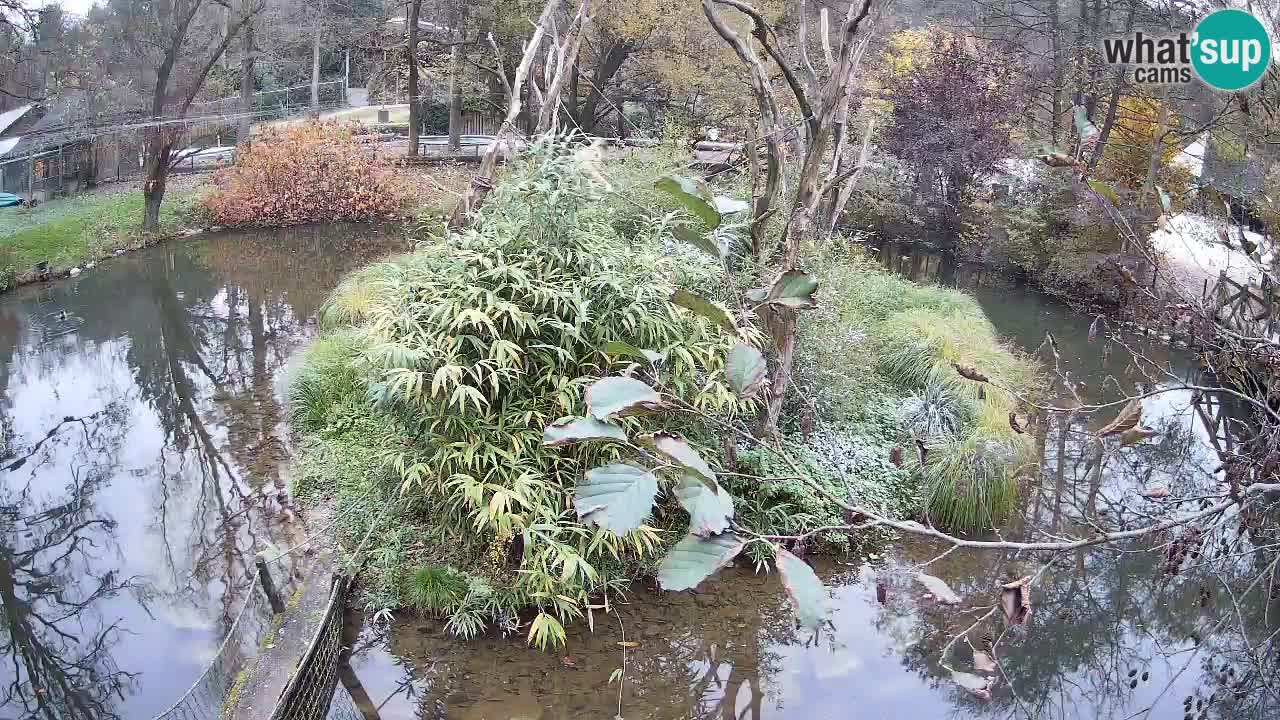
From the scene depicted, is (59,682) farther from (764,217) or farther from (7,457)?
(764,217)

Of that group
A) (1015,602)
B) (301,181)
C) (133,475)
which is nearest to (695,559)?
(1015,602)

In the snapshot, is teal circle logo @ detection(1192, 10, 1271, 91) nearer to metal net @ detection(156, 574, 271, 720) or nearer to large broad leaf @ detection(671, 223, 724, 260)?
large broad leaf @ detection(671, 223, 724, 260)

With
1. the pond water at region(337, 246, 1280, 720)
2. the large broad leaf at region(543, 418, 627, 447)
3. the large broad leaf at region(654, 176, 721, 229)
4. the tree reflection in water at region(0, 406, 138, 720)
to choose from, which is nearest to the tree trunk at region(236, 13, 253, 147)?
the tree reflection in water at region(0, 406, 138, 720)

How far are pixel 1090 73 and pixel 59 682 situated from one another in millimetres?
11849

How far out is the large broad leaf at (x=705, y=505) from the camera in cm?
84

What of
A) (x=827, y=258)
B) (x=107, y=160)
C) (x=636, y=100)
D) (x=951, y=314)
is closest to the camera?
(x=827, y=258)

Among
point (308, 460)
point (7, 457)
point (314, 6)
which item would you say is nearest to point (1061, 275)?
point (308, 460)

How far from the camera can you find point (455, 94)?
1731 cm

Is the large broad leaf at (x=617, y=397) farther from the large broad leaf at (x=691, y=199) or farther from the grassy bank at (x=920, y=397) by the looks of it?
the grassy bank at (x=920, y=397)

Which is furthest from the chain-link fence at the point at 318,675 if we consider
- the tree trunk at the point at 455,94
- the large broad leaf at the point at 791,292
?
the tree trunk at the point at 455,94

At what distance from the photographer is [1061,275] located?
10.3 meters

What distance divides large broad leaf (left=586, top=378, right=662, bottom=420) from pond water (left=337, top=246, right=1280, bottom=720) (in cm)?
292

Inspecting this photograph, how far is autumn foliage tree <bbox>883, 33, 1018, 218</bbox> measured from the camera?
Result: 11.7 metres

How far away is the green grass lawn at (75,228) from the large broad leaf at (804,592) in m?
11.1
